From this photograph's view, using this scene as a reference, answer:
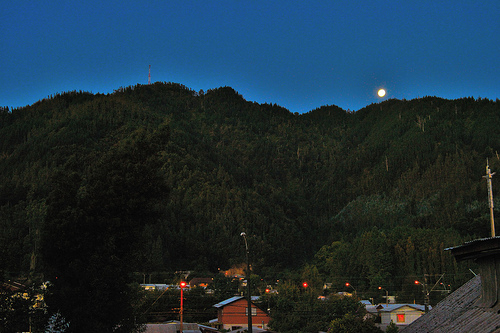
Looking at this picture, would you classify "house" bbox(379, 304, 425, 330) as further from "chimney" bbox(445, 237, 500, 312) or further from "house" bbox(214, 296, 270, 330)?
"chimney" bbox(445, 237, 500, 312)

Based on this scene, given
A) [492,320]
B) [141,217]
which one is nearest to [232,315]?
[141,217]

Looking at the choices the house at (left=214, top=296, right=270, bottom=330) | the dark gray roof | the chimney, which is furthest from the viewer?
the house at (left=214, top=296, right=270, bottom=330)

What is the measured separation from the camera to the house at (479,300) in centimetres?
870

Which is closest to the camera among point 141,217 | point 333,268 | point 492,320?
point 492,320

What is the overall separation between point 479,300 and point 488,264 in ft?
3.07

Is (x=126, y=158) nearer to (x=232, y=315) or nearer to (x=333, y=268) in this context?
(x=232, y=315)

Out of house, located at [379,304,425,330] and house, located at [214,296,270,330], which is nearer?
house, located at [214,296,270,330]

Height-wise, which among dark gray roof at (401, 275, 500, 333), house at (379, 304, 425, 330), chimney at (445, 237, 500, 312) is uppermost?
chimney at (445, 237, 500, 312)

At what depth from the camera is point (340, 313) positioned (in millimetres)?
58500

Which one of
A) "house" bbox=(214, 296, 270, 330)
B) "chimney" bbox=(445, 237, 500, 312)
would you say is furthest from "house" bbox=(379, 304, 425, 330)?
"chimney" bbox=(445, 237, 500, 312)

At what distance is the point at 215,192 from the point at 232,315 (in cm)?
13823

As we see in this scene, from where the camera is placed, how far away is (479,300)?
9789 mm

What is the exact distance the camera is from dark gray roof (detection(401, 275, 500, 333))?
8633mm

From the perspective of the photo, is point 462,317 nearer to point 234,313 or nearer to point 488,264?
point 488,264
